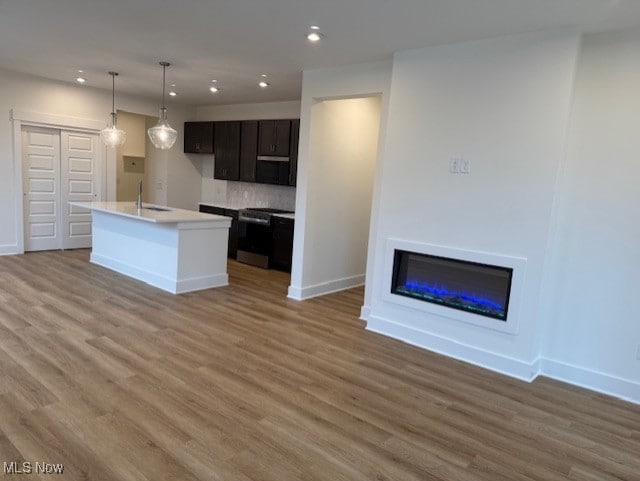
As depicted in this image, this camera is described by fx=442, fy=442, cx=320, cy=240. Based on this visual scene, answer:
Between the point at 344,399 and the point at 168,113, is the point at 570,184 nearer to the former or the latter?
the point at 344,399

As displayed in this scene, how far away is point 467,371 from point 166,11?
11.8ft

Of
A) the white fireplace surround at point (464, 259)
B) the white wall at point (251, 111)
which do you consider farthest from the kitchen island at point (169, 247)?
the white wall at point (251, 111)

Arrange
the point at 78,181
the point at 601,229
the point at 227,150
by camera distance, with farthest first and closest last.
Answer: the point at 227,150 < the point at 78,181 < the point at 601,229

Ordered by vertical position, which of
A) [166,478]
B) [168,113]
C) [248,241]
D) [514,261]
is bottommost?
[166,478]

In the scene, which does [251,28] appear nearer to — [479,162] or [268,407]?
[479,162]

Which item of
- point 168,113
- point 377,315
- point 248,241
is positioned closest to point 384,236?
point 377,315

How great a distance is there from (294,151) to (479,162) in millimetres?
3477

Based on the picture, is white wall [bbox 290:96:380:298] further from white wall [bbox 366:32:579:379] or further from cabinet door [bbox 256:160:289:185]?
cabinet door [bbox 256:160:289:185]

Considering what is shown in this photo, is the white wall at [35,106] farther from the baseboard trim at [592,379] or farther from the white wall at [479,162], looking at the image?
the baseboard trim at [592,379]

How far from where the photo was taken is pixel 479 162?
354 centimetres

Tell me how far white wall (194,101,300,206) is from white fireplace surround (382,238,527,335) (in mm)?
3376

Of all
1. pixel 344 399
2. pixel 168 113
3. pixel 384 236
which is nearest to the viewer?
pixel 344 399

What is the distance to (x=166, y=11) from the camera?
331 cm

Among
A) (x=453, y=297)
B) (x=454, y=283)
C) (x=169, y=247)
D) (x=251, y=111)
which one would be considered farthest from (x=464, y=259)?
(x=251, y=111)
